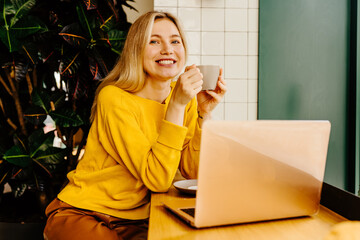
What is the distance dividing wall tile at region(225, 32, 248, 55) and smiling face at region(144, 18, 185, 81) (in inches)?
49.2

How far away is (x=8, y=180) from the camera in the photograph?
201 centimetres

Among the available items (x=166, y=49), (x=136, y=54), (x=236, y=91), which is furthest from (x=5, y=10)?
(x=236, y=91)

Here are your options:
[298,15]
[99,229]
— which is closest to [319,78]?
[298,15]

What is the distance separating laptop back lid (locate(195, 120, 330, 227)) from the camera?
2.11 feet

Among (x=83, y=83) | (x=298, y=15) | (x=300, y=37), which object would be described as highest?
(x=298, y=15)

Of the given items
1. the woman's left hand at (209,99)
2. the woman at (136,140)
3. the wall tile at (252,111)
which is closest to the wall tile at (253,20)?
the wall tile at (252,111)

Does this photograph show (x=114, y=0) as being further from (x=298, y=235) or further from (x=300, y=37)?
(x=298, y=235)

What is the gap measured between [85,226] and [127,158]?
0.83 ft

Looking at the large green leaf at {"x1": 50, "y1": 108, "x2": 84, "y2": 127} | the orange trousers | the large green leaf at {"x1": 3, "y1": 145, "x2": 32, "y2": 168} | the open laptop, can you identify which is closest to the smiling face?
the orange trousers

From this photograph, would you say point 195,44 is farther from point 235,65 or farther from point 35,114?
point 35,114

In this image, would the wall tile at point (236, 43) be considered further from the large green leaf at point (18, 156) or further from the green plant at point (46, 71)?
the large green leaf at point (18, 156)

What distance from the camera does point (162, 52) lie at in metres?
1.32

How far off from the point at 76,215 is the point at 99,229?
12 cm

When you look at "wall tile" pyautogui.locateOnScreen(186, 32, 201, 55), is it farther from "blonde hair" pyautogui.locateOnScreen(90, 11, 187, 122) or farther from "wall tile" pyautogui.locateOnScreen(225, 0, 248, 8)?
"blonde hair" pyautogui.locateOnScreen(90, 11, 187, 122)
